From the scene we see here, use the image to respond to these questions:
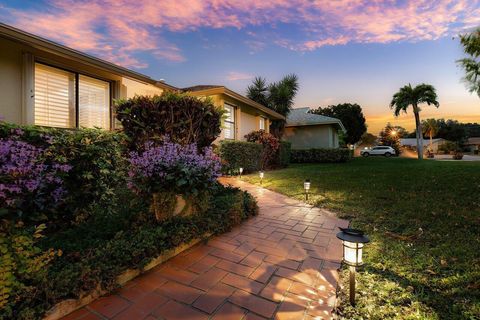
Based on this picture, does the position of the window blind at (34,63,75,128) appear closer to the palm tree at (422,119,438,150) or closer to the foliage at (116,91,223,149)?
the foliage at (116,91,223,149)

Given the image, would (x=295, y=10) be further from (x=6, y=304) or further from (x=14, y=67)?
(x=6, y=304)

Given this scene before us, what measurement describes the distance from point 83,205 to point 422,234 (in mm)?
5374

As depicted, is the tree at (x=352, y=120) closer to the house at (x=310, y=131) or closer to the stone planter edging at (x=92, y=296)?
the house at (x=310, y=131)

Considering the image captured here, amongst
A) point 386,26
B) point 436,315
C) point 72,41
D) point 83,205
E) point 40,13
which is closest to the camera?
point 436,315

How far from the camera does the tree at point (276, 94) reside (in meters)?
18.6

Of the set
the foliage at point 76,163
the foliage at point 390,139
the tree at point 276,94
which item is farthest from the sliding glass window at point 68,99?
the foliage at point 390,139

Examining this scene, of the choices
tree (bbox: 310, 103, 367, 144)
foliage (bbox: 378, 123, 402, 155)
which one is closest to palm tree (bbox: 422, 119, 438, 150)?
foliage (bbox: 378, 123, 402, 155)

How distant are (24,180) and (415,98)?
102ft

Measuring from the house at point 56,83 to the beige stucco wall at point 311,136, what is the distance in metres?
15.3

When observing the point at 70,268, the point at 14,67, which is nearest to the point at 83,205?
the point at 70,268

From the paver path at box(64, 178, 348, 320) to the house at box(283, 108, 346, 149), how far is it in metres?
17.6

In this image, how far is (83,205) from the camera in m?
3.61

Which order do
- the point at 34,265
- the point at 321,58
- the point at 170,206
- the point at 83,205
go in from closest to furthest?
the point at 34,265 → the point at 170,206 → the point at 83,205 → the point at 321,58

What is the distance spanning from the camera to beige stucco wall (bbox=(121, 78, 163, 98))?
762 centimetres
